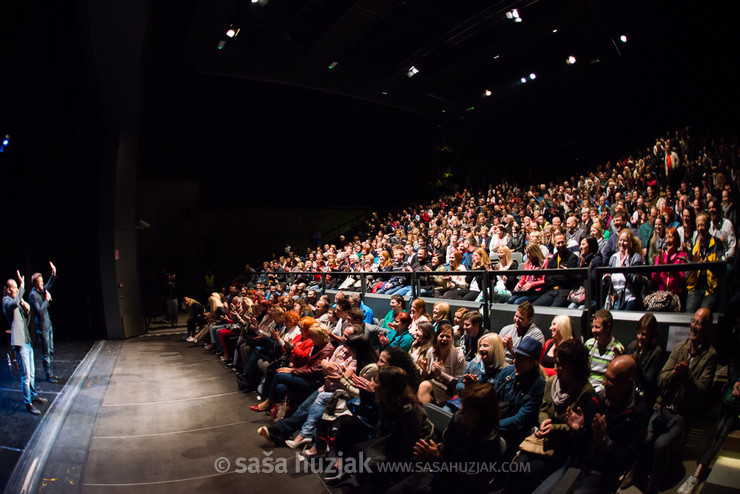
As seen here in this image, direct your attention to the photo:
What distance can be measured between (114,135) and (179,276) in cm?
927

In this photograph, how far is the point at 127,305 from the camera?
10.9 meters

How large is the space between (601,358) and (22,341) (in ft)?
21.2

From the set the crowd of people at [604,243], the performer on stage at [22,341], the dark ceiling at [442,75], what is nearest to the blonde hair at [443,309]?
the crowd of people at [604,243]

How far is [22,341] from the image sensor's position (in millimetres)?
5391

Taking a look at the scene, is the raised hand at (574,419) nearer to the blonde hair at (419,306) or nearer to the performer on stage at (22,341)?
the blonde hair at (419,306)

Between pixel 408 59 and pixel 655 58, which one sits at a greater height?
pixel 408 59

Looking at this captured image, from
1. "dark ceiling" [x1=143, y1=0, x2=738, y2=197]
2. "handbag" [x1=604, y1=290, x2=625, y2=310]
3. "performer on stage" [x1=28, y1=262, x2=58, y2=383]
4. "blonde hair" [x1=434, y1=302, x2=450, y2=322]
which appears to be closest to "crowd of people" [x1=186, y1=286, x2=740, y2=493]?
"blonde hair" [x1=434, y1=302, x2=450, y2=322]

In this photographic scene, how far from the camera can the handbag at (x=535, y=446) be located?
8.40 ft

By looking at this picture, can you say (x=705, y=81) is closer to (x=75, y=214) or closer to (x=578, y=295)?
(x=578, y=295)

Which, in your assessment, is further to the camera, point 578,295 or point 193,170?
point 193,170

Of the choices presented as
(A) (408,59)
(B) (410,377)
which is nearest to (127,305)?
(B) (410,377)

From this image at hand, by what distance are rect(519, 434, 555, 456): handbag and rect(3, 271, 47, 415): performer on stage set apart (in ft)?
18.3

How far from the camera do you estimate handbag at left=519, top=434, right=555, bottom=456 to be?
256cm

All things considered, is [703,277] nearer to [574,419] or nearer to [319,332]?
[574,419]
